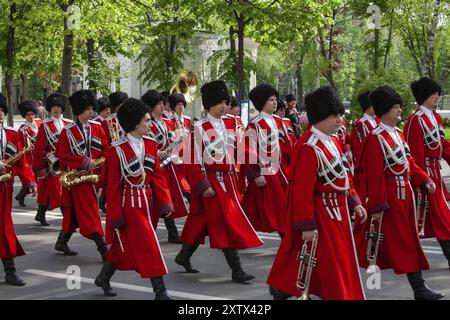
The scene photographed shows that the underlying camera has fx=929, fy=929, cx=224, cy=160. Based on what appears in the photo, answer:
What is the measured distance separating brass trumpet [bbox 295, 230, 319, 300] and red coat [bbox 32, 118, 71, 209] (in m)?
6.58

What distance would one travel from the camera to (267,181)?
35.7ft

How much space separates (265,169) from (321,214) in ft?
13.2

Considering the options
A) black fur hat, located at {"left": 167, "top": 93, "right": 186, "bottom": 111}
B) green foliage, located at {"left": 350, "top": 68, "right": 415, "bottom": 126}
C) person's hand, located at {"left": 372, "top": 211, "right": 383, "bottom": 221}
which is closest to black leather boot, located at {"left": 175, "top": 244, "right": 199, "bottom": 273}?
person's hand, located at {"left": 372, "top": 211, "right": 383, "bottom": 221}

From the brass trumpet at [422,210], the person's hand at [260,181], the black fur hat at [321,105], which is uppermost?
the black fur hat at [321,105]

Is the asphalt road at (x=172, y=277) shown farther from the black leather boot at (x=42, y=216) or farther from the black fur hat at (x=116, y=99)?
the black fur hat at (x=116, y=99)

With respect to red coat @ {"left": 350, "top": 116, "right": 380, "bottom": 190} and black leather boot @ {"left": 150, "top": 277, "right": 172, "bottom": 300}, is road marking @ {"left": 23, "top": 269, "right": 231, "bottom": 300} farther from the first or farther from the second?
red coat @ {"left": 350, "top": 116, "right": 380, "bottom": 190}

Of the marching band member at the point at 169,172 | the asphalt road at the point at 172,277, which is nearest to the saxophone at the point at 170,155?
the marching band member at the point at 169,172

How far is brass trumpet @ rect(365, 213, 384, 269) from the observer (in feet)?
27.7

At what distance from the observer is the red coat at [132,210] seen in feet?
26.6

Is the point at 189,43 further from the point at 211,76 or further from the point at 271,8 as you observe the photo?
the point at 271,8

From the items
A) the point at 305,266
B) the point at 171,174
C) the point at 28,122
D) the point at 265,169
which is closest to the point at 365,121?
the point at 171,174

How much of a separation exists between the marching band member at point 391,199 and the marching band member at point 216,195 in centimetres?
138

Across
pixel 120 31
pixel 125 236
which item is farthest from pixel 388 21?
pixel 125 236

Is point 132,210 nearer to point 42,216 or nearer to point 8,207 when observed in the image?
point 8,207
